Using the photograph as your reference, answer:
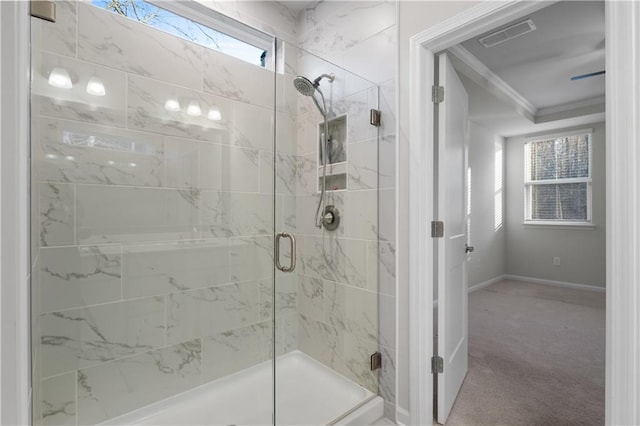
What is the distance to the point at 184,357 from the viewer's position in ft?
5.76

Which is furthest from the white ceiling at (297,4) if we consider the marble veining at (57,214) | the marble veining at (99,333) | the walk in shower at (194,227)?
the marble veining at (99,333)

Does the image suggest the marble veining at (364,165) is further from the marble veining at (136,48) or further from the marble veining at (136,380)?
the marble veining at (136,380)

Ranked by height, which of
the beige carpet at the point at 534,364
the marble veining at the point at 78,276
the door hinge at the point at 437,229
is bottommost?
the beige carpet at the point at 534,364

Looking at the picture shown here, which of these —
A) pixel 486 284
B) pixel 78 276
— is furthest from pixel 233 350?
pixel 486 284

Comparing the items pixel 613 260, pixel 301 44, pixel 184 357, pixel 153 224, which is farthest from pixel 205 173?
pixel 613 260

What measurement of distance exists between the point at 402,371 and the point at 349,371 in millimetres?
333

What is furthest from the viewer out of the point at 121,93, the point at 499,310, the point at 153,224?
the point at 499,310

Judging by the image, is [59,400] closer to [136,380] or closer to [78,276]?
[136,380]

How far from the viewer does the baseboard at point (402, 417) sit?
5.58 feet

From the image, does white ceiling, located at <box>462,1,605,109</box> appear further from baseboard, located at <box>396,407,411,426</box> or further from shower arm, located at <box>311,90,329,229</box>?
baseboard, located at <box>396,407,411,426</box>

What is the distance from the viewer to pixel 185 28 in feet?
5.94

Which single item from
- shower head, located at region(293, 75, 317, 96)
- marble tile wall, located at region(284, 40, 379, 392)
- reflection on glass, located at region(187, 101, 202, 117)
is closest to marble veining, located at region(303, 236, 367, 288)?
marble tile wall, located at region(284, 40, 379, 392)

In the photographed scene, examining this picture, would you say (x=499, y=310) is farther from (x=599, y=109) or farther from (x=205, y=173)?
(x=205, y=173)

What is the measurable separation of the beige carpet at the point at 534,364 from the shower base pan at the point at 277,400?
0.59m
